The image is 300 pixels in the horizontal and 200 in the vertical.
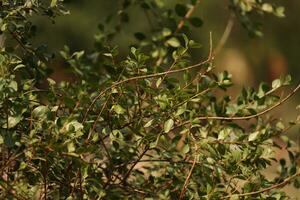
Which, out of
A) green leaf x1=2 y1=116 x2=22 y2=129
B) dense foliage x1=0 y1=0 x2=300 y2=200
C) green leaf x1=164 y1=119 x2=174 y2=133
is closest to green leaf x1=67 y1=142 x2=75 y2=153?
dense foliage x1=0 y1=0 x2=300 y2=200

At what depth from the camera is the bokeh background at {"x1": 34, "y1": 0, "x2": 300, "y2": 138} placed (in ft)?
43.5

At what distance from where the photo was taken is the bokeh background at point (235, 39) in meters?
13.3

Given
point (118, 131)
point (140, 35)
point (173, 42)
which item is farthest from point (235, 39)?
point (118, 131)

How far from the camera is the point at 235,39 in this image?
15.2 metres

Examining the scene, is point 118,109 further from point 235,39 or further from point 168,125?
point 235,39

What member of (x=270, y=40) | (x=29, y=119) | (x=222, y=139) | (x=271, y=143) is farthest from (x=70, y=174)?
(x=270, y=40)

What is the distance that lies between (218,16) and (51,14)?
11.4m

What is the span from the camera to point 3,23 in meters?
2.53

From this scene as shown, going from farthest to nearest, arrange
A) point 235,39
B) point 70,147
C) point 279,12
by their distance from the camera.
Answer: point 235,39 → point 279,12 → point 70,147

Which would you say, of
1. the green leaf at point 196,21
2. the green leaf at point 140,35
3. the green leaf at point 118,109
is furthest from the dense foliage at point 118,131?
the green leaf at point 140,35

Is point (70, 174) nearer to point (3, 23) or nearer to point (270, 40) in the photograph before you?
point (3, 23)

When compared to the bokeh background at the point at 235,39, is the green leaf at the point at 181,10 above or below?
above

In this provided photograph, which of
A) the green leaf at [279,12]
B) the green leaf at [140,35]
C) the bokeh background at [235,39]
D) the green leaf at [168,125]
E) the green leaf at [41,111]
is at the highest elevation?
the green leaf at [41,111]

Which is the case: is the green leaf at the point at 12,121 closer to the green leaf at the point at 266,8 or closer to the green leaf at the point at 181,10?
the green leaf at the point at 181,10
